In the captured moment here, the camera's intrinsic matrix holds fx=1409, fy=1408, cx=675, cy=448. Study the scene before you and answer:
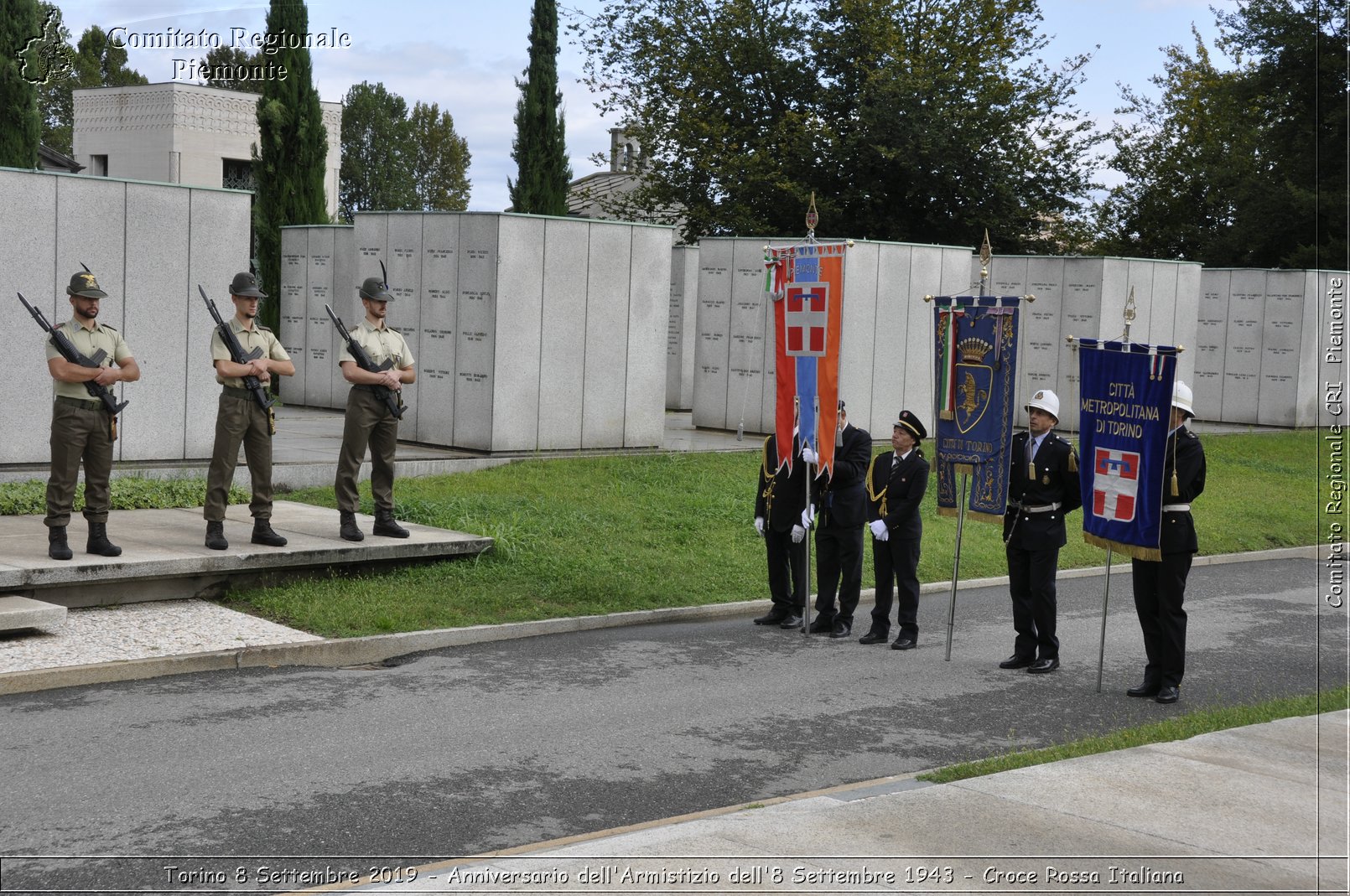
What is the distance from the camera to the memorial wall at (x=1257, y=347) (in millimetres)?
27797

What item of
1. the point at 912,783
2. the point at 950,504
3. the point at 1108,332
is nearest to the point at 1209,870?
the point at 912,783

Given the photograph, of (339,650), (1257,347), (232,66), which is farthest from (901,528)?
(1257,347)

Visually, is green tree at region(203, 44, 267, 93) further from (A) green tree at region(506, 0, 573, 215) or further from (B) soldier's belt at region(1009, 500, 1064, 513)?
(B) soldier's belt at region(1009, 500, 1064, 513)

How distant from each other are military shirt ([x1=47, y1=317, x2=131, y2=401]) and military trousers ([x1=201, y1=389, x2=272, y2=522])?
921 millimetres

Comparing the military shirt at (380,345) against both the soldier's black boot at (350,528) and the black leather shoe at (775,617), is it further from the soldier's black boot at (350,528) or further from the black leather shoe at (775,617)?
the black leather shoe at (775,617)

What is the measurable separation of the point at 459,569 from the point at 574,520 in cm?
230

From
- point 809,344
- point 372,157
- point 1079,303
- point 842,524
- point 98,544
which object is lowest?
point 98,544

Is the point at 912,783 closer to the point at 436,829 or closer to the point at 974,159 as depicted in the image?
the point at 436,829

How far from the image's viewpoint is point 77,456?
34.0ft

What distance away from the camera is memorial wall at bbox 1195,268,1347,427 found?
27.8m

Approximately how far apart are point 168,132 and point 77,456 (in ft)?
106

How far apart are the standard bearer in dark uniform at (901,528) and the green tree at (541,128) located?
2246 centimetres

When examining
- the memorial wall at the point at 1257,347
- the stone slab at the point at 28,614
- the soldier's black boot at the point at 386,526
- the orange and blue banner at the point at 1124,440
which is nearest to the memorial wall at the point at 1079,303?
the memorial wall at the point at 1257,347

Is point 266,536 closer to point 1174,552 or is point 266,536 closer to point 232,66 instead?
point 1174,552
